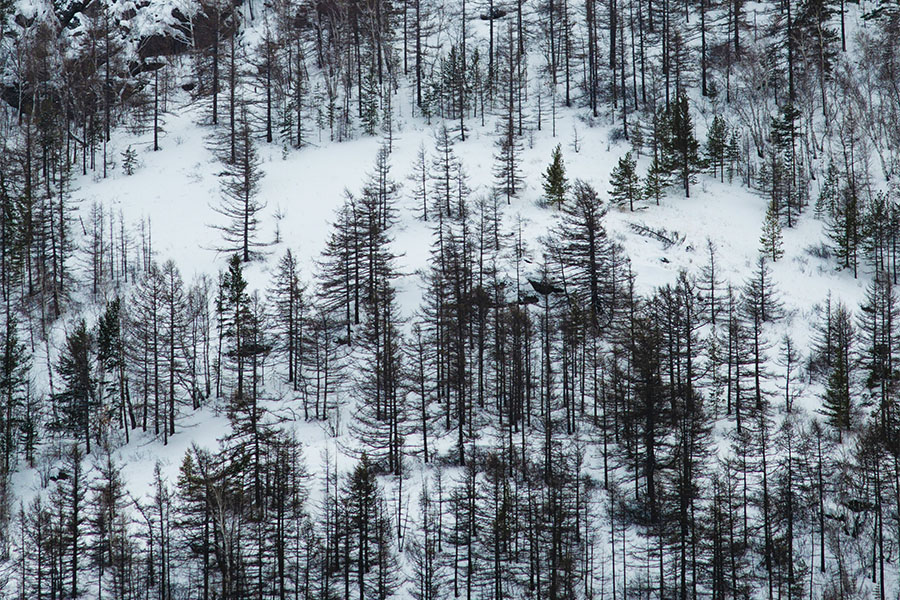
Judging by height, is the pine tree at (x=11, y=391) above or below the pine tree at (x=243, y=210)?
below

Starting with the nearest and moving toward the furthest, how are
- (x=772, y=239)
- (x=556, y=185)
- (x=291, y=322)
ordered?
1. (x=291, y=322)
2. (x=772, y=239)
3. (x=556, y=185)

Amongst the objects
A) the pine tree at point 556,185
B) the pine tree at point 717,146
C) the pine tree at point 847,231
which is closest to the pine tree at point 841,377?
the pine tree at point 847,231

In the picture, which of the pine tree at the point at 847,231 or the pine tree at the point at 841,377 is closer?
the pine tree at the point at 841,377

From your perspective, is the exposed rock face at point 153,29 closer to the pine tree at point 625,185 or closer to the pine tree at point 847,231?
the pine tree at point 625,185

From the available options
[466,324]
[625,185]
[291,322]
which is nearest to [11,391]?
[291,322]

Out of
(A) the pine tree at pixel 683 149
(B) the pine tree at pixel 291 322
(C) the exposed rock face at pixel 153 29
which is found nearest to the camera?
(B) the pine tree at pixel 291 322

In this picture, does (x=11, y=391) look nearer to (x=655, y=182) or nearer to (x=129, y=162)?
(x=129, y=162)

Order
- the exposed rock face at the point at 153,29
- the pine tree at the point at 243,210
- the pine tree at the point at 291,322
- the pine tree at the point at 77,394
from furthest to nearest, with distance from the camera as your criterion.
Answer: the exposed rock face at the point at 153,29, the pine tree at the point at 243,210, the pine tree at the point at 291,322, the pine tree at the point at 77,394
